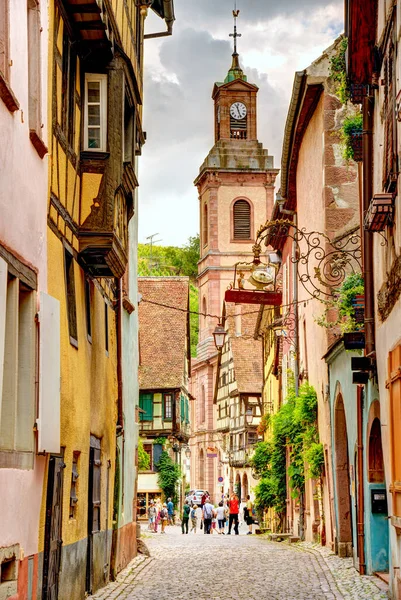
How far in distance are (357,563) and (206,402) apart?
225ft

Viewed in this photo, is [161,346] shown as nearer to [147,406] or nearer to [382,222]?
[147,406]

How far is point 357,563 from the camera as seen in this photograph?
55.4 ft

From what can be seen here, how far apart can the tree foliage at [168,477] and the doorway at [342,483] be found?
34284mm

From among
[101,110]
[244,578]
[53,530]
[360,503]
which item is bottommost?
[244,578]

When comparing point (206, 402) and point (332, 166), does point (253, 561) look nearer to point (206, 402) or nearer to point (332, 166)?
point (332, 166)

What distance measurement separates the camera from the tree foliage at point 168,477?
54312mm

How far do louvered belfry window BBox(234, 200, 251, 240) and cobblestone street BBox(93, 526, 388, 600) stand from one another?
58395mm

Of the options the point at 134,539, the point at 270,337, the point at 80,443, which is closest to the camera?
the point at 80,443

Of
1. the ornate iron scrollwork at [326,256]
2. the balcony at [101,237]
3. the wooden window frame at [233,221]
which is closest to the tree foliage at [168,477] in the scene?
the ornate iron scrollwork at [326,256]

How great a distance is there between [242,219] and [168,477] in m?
30.5

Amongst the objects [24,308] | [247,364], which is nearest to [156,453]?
[247,364]

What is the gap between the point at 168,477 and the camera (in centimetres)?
5425

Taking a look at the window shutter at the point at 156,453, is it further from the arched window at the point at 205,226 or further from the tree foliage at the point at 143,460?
the arched window at the point at 205,226

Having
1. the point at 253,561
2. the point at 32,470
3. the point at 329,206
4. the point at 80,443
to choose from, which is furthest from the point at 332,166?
the point at 32,470
